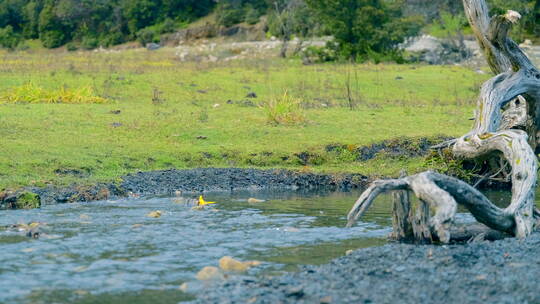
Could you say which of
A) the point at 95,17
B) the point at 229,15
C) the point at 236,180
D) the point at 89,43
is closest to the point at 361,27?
the point at 236,180

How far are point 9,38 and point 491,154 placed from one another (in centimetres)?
5644

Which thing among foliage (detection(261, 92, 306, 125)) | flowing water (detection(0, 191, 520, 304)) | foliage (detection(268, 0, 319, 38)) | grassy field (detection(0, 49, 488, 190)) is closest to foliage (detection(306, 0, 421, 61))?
foliage (detection(268, 0, 319, 38))

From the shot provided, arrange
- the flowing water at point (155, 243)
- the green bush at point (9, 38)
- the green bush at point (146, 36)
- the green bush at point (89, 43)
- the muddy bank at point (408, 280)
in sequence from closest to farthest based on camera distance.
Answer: the muddy bank at point (408, 280) → the flowing water at point (155, 243) → the green bush at point (9, 38) → the green bush at point (146, 36) → the green bush at point (89, 43)

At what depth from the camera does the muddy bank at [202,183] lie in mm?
15508

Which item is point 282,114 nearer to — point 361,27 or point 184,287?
point 184,287

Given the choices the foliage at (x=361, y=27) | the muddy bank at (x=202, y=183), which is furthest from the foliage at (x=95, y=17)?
the muddy bank at (x=202, y=183)

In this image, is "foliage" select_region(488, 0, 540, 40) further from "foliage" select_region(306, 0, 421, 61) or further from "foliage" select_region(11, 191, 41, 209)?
"foliage" select_region(11, 191, 41, 209)

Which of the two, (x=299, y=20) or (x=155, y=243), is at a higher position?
(x=299, y=20)

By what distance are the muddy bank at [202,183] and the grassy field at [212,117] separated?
0.56m

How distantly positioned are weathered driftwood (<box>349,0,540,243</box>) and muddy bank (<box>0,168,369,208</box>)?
13.7 feet

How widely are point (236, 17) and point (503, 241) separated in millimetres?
54462

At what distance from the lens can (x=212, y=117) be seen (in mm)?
23359

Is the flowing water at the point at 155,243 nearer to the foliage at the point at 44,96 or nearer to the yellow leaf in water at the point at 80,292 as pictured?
the yellow leaf in water at the point at 80,292

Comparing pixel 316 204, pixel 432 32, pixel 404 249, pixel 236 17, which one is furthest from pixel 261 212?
pixel 236 17
